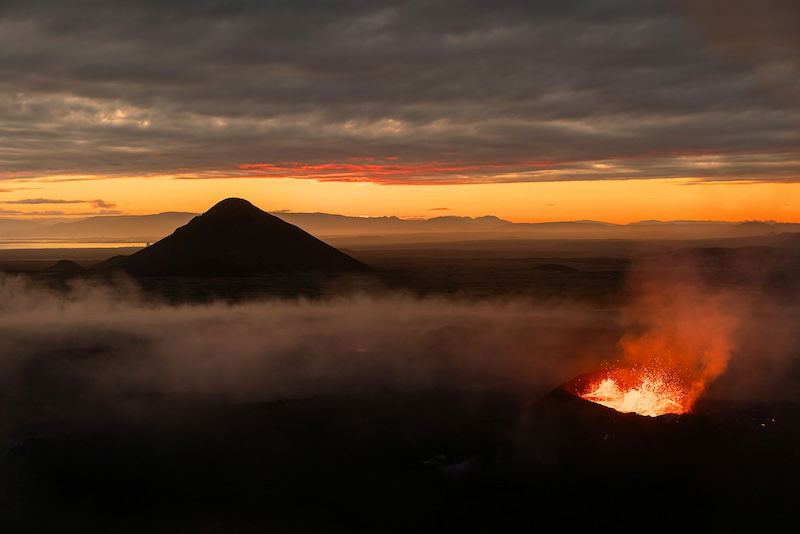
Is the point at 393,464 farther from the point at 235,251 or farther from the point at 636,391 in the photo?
the point at 235,251

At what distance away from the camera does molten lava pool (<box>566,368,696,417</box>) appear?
130ft

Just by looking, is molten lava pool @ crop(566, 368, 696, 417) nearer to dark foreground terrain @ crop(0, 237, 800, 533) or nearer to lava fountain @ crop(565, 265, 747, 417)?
lava fountain @ crop(565, 265, 747, 417)

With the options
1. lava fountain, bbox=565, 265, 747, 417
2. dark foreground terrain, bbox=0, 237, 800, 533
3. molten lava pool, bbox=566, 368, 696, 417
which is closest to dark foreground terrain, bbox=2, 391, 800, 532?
dark foreground terrain, bbox=0, 237, 800, 533

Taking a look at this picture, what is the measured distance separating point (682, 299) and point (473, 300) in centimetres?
4027

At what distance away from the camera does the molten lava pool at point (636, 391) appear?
3953cm

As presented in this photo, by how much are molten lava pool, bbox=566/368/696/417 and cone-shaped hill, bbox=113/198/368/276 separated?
12129 cm

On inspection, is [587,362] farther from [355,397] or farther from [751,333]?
[751,333]

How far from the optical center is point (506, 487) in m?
31.4

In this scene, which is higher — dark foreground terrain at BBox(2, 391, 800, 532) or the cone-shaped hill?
the cone-shaped hill

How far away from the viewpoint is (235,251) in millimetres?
164625

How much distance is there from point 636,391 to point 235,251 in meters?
134

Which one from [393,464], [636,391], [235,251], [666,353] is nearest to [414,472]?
[393,464]

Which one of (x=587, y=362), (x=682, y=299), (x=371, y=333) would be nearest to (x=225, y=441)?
(x=587, y=362)

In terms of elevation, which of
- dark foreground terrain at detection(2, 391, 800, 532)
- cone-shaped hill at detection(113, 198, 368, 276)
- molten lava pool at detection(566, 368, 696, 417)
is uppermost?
cone-shaped hill at detection(113, 198, 368, 276)
